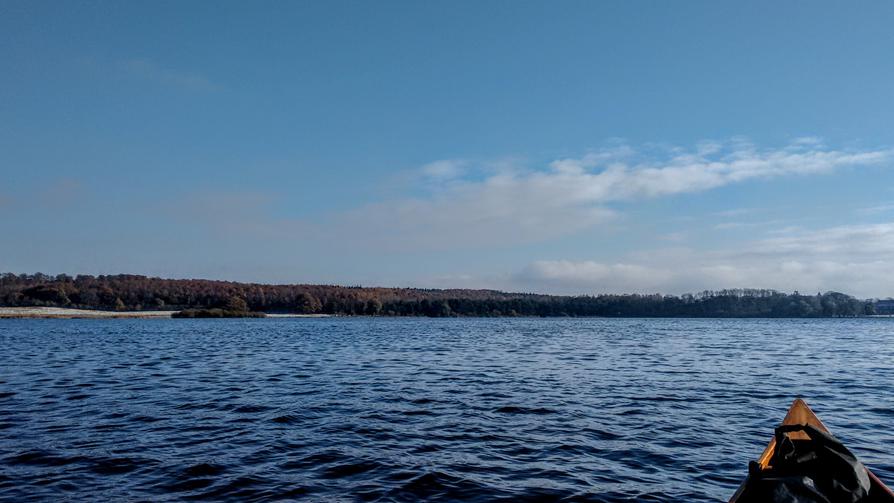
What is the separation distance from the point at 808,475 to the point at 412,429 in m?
12.8

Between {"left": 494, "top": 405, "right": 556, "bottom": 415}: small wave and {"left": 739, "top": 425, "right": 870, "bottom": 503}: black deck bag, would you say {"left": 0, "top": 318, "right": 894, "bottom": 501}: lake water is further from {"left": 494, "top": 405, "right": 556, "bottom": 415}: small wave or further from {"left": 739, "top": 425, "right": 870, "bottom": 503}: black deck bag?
{"left": 739, "top": 425, "right": 870, "bottom": 503}: black deck bag

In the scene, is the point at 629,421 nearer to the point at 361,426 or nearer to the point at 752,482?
the point at 361,426

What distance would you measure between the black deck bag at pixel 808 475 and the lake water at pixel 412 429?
2916 millimetres

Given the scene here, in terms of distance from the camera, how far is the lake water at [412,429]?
14.9m

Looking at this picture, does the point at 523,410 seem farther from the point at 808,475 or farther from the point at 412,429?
the point at 808,475

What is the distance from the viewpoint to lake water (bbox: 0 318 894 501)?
14875 millimetres

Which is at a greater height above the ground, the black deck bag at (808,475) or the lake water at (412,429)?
the black deck bag at (808,475)

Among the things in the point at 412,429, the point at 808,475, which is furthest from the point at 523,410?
the point at 808,475

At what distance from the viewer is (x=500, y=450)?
18.2 m

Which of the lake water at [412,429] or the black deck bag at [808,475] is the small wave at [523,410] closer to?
the lake water at [412,429]

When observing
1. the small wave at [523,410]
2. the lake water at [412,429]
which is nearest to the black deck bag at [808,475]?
the lake water at [412,429]

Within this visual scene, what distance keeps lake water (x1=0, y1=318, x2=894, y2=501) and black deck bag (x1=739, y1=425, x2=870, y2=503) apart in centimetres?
292

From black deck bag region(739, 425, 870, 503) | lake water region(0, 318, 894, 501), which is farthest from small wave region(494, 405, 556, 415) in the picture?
black deck bag region(739, 425, 870, 503)

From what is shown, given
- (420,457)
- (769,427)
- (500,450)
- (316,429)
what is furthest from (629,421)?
(316,429)
